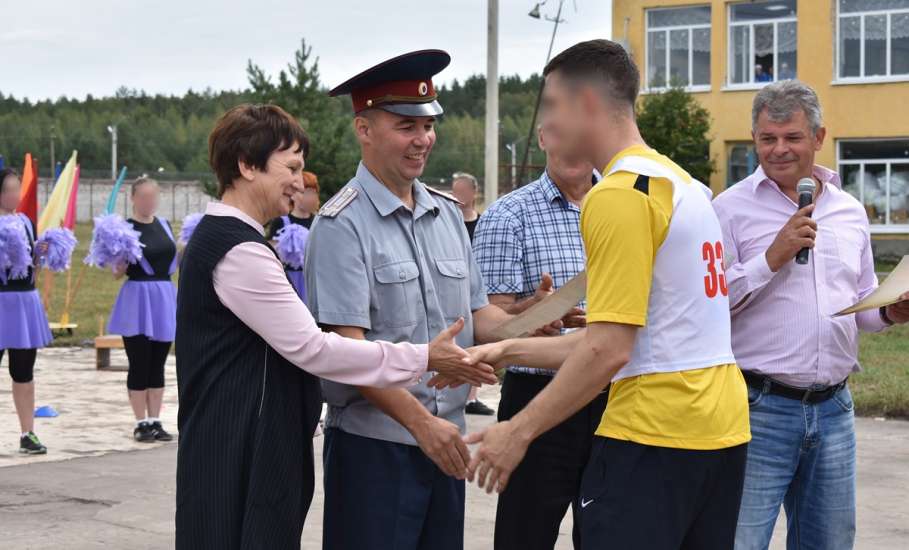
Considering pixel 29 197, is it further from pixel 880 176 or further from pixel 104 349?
pixel 880 176

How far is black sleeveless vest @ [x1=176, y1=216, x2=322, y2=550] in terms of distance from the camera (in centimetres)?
386

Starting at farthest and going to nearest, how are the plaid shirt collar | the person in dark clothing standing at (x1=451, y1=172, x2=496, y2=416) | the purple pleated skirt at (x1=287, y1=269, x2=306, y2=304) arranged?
the person in dark clothing standing at (x1=451, y1=172, x2=496, y2=416) → the purple pleated skirt at (x1=287, y1=269, x2=306, y2=304) → the plaid shirt collar

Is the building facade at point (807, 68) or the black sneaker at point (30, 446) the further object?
the building facade at point (807, 68)

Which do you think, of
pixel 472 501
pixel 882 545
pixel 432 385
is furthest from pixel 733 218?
pixel 472 501

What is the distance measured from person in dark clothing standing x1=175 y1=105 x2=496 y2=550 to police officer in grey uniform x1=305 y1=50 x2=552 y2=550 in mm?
184

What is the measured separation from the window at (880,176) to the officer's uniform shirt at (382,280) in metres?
33.9

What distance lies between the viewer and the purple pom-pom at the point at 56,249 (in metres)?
11.1

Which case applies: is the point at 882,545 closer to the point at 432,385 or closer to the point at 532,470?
the point at 532,470

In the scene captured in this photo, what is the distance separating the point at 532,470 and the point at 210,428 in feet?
5.04

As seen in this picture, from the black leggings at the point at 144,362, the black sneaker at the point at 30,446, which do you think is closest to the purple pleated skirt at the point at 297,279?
the black leggings at the point at 144,362

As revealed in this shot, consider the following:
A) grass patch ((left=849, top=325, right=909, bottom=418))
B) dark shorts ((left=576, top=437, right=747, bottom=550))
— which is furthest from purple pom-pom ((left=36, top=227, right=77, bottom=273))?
dark shorts ((left=576, top=437, right=747, bottom=550))

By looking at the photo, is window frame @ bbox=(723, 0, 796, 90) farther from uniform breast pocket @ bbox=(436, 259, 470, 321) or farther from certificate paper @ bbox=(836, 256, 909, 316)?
uniform breast pocket @ bbox=(436, 259, 470, 321)

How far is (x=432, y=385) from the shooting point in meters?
4.27

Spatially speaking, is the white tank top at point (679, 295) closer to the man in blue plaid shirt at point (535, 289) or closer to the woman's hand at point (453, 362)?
the woman's hand at point (453, 362)
